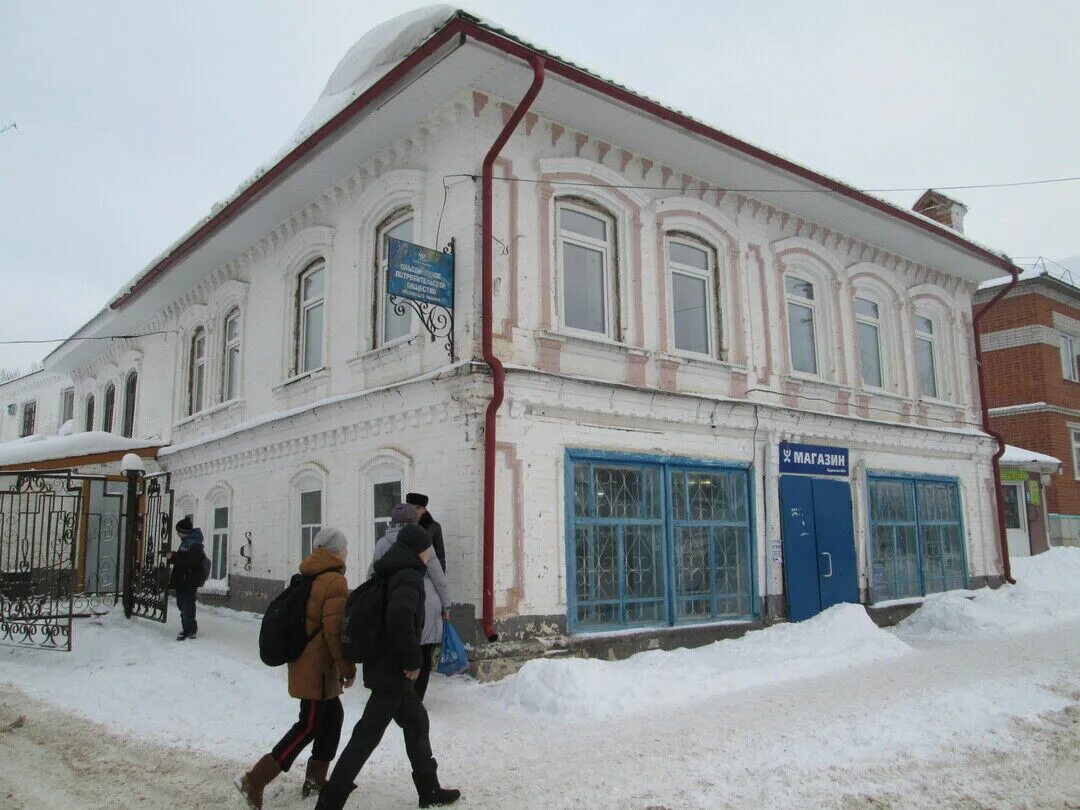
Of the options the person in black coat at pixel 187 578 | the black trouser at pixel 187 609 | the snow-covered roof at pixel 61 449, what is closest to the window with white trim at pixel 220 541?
the snow-covered roof at pixel 61 449

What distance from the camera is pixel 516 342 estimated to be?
29.1 ft

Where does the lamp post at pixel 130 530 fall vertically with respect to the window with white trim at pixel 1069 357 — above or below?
below

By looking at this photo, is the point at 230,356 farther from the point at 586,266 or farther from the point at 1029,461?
the point at 1029,461

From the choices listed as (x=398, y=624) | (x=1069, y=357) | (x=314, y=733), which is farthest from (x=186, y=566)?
(x=1069, y=357)

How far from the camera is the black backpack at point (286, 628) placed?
15.0 ft

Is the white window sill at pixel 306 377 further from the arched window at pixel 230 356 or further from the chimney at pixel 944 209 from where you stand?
the chimney at pixel 944 209

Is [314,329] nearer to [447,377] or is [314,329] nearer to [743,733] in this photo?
[447,377]

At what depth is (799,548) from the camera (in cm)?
1144

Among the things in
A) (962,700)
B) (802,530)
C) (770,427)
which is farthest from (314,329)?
(962,700)

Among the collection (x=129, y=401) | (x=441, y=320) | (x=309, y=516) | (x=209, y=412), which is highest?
(x=129, y=401)

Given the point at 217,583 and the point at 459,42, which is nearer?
the point at 459,42

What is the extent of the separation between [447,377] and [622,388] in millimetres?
2129

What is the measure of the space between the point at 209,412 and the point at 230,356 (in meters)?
1.02

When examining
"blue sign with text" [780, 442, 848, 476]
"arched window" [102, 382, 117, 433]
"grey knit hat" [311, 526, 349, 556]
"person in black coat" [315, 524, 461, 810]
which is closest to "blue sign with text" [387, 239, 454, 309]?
"grey knit hat" [311, 526, 349, 556]
